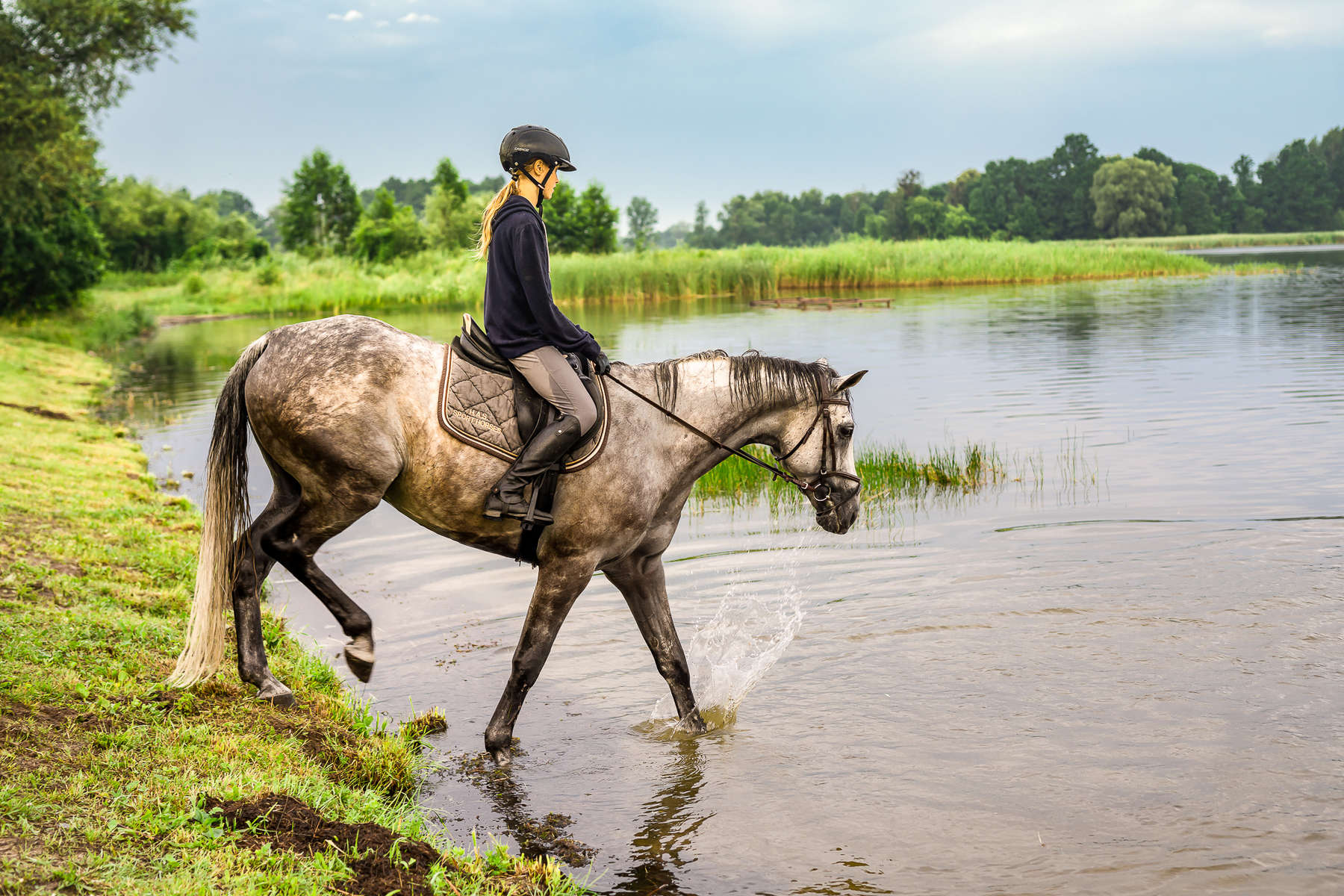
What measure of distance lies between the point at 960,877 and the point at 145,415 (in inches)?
781

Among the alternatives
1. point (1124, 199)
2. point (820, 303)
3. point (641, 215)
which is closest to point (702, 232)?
point (641, 215)

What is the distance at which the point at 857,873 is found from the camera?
186 inches

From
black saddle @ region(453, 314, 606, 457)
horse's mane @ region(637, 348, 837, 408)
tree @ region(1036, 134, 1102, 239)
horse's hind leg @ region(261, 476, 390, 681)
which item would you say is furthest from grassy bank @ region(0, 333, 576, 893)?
tree @ region(1036, 134, 1102, 239)

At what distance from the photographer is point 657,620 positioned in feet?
20.1

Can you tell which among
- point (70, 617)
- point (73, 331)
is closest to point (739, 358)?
point (70, 617)

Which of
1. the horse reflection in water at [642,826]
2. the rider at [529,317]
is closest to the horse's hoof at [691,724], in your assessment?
the horse reflection in water at [642,826]

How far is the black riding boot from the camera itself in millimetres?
5312

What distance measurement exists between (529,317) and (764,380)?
55.0 inches

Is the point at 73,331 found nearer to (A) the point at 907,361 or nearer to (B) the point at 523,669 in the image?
(A) the point at 907,361

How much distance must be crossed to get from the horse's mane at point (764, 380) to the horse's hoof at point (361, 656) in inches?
80.7

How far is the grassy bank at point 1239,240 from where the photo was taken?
10562 cm

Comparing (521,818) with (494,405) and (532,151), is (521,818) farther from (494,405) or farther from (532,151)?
(532,151)

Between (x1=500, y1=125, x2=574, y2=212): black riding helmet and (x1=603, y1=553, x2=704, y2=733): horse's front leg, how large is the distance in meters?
2.10

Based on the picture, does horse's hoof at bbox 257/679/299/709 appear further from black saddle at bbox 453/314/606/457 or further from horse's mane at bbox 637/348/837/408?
horse's mane at bbox 637/348/837/408
